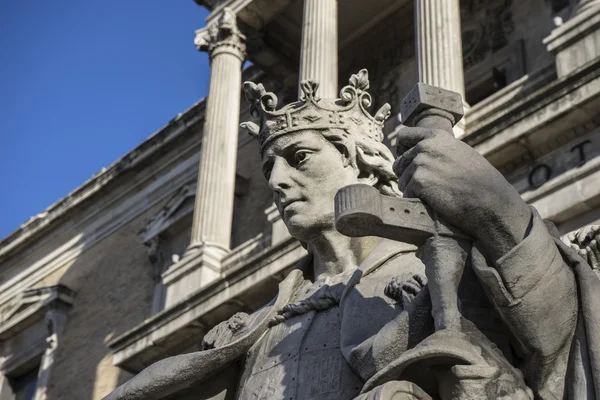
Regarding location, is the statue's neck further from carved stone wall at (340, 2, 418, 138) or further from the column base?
carved stone wall at (340, 2, 418, 138)

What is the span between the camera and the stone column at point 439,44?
1320 centimetres

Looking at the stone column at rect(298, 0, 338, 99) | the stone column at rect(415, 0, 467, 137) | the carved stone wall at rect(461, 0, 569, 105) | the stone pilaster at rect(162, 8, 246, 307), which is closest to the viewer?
the stone column at rect(415, 0, 467, 137)

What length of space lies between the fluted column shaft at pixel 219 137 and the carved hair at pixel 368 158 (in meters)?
11.6

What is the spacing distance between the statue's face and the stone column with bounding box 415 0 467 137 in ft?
30.1

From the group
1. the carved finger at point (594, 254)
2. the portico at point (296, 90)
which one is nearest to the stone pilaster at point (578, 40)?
the portico at point (296, 90)

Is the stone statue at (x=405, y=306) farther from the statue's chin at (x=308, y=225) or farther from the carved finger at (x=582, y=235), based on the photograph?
the carved finger at (x=582, y=235)

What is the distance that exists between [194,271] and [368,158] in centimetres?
1143

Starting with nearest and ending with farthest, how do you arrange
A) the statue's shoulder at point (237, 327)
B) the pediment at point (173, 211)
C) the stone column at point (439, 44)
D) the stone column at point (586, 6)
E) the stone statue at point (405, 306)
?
the stone statue at point (405, 306)
the statue's shoulder at point (237, 327)
the stone column at point (586, 6)
the stone column at point (439, 44)
the pediment at point (173, 211)

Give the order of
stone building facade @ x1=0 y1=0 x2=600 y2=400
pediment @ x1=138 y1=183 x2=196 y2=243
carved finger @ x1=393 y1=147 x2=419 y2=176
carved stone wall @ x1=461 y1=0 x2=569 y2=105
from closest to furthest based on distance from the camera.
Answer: carved finger @ x1=393 y1=147 x2=419 y2=176 → stone building facade @ x1=0 y1=0 x2=600 y2=400 → carved stone wall @ x1=461 y1=0 x2=569 y2=105 → pediment @ x1=138 y1=183 x2=196 y2=243

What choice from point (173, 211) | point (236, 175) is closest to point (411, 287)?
point (236, 175)

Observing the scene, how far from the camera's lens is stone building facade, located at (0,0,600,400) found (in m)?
11.2

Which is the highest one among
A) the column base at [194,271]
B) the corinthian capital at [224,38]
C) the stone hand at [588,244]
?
the corinthian capital at [224,38]

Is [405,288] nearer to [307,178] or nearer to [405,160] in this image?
[405,160]

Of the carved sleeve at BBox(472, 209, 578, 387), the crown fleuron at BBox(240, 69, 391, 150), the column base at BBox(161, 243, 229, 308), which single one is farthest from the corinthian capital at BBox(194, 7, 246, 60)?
the carved sleeve at BBox(472, 209, 578, 387)
